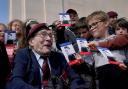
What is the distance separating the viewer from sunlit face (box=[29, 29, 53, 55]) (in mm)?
4207

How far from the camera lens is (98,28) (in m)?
4.47

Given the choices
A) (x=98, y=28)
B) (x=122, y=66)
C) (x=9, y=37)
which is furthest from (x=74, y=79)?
(x=9, y=37)

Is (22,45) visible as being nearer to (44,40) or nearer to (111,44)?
(44,40)

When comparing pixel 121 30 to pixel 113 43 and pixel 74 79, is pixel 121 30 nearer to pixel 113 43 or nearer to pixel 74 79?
pixel 113 43

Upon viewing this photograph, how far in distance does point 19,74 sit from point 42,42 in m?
0.50

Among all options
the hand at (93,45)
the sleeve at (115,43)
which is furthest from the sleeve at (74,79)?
the sleeve at (115,43)

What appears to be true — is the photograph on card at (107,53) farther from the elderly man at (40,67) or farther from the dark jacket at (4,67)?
the dark jacket at (4,67)

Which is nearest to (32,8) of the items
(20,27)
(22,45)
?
(20,27)

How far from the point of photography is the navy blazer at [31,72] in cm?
395

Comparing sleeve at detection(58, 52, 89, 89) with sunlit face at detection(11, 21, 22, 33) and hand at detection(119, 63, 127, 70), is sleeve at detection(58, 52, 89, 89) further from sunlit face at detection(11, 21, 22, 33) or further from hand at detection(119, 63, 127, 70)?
sunlit face at detection(11, 21, 22, 33)

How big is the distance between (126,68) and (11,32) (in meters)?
1.92

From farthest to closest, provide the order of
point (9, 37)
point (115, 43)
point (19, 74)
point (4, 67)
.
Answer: point (9, 37) < point (4, 67) < point (115, 43) < point (19, 74)

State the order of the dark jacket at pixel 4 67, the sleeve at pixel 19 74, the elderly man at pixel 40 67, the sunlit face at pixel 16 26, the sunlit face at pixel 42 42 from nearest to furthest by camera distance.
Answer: the sleeve at pixel 19 74 < the elderly man at pixel 40 67 < the sunlit face at pixel 42 42 < the dark jacket at pixel 4 67 < the sunlit face at pixel 16 26

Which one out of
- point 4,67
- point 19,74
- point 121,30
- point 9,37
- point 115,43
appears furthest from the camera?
point 9,37
